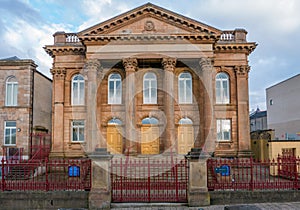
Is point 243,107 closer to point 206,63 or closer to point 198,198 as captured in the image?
point 206,63

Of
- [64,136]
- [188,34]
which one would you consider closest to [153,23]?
[188,34]

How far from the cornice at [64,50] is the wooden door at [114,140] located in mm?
6949

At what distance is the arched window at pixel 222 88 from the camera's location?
1049 inches

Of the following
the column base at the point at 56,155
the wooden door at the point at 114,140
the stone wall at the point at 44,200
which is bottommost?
the stone wall at the point at 44,200

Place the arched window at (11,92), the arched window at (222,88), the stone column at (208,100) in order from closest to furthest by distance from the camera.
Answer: the stone column at (208,100)
the arched window at (11,92)
the arched window at (222,88)

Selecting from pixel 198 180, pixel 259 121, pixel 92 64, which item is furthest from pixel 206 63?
pixel 259 121

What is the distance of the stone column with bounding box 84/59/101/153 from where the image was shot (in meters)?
23.7

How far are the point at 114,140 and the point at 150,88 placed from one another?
212 inches

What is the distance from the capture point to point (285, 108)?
40.8 meters

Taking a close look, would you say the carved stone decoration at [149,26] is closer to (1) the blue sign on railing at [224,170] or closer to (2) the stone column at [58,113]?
(2) the stone column at [58,113]

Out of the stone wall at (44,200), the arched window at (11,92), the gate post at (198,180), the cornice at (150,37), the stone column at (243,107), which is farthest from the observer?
the stone column at (243,107)

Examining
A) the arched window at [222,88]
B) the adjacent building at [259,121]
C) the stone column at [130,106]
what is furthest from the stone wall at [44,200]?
the adjacent building at [259,121]

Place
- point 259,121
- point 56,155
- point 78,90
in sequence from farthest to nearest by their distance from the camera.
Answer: point 259,121 < point 78,90 < point 56,155

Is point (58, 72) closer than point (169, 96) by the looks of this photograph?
No
